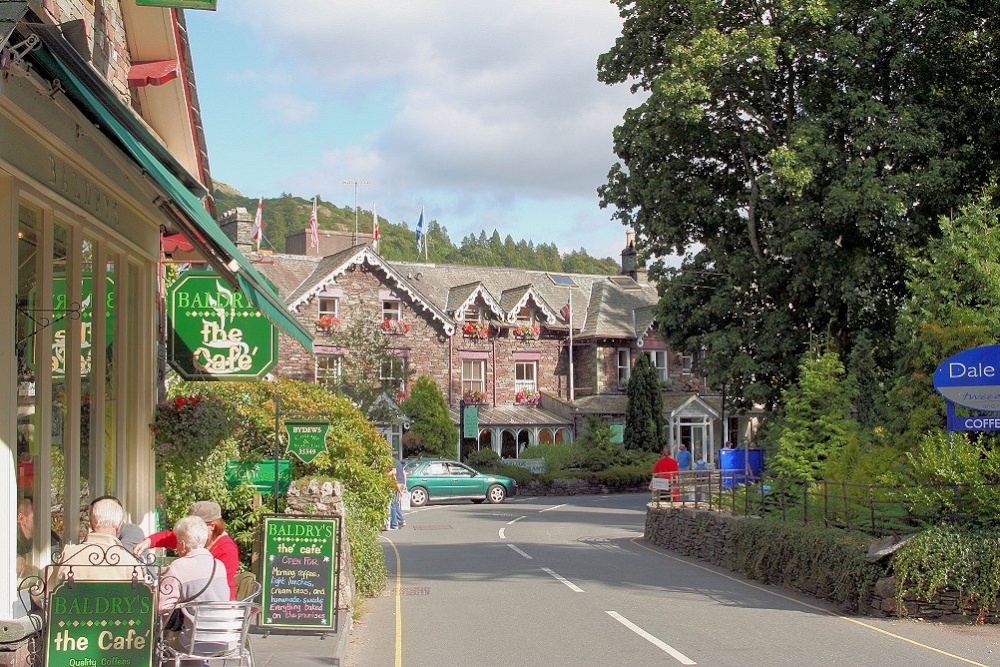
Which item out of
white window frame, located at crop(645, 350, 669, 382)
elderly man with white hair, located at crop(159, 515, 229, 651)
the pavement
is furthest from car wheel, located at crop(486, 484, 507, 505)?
elderly man with white hair, located at crop(159, 515, 229, 651)

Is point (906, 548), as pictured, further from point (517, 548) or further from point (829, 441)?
point (517, 548)

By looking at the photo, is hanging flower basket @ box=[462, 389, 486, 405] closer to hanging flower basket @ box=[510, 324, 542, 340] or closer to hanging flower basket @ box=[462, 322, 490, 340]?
hanging flower basket @ box=[462, 322, 490, 340]

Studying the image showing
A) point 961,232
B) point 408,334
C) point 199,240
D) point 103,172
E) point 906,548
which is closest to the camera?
point 103,172

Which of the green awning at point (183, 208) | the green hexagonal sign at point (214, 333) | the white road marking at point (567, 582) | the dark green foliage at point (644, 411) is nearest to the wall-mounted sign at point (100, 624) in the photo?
the green awning at point (183, 208)

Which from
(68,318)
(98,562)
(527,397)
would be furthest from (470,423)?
(98,562)

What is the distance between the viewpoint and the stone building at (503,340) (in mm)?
45094

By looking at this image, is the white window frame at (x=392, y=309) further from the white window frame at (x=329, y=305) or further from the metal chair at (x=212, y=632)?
the metal chair at (x=212, y=632)

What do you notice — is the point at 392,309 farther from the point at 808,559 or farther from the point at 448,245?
the point at 448,245

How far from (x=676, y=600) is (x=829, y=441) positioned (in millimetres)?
7737

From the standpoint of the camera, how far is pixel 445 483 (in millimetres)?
36531

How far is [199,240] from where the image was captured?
9.59m

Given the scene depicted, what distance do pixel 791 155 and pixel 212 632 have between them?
21049 mm

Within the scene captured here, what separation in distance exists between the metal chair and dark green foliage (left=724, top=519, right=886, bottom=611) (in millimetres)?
8992

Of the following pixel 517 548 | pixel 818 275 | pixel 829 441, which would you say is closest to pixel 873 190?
pixel 818 275
